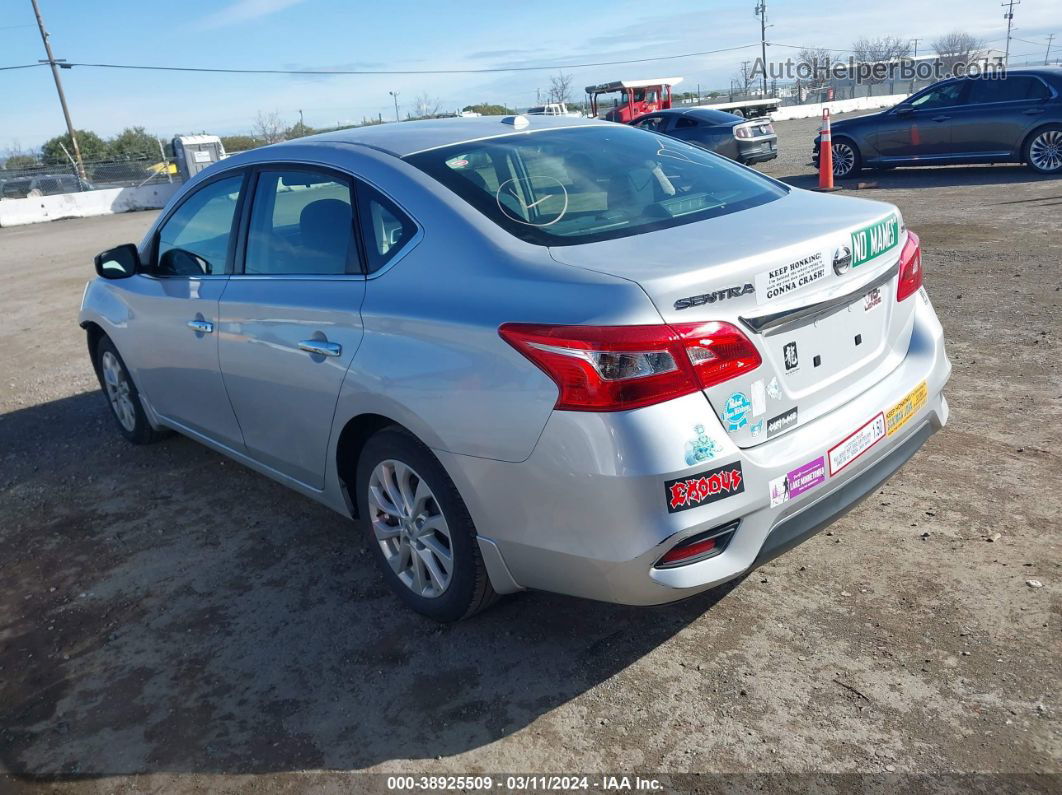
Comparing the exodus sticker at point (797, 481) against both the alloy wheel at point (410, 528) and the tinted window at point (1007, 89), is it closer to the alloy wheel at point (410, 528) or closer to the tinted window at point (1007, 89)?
the alloy wheel at point (410, 528)

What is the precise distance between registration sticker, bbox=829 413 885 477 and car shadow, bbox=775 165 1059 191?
1049cm

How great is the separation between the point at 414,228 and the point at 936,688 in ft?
7.33

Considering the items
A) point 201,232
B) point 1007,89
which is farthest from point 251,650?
point 1007,89

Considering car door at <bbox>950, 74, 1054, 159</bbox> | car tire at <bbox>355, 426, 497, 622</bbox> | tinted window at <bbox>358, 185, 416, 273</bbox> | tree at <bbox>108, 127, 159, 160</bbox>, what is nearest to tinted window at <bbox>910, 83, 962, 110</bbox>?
car door at <bbox>950, 74, 1054, 159</bbox>

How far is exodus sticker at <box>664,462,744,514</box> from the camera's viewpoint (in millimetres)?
2385

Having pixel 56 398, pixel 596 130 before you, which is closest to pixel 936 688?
pixel 596 130

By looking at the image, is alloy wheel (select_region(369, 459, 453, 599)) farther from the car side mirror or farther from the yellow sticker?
the car side mirror

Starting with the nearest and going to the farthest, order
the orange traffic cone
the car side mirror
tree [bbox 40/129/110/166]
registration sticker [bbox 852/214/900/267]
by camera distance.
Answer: registration sticker [bbox 852/214/900/267]
the car side mirror
the orange traffic cone
tree [bbox 40/129/110/166]

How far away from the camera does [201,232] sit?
430cm

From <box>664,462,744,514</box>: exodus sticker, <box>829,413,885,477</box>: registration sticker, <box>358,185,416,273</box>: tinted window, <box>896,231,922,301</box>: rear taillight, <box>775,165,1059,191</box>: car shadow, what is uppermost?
<box>358,185,416,273</box>: tinted window

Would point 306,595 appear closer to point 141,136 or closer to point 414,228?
point 414,228

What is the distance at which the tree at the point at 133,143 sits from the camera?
179 ft

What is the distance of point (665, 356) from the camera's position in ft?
7.74

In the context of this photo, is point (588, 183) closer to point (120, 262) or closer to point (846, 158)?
point (120, 262)
